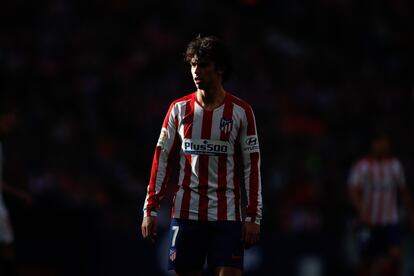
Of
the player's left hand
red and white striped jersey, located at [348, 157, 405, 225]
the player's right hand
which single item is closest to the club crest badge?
the player's left hand

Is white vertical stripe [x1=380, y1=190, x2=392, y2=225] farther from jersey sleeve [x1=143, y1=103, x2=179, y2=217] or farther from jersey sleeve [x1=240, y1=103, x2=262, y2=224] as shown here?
jersey sleeve [x1=143, y1=103, x2=179, y2=217]

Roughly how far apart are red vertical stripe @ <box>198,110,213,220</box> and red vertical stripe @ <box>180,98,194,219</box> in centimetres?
8

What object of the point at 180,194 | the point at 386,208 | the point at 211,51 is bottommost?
the point at 180,194

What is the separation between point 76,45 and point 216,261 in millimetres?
9769

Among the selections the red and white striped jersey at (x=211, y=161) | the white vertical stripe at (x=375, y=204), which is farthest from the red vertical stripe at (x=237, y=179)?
the white vertical stripe at (x=375, y=204)

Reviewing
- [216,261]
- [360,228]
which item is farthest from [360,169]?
[216,261]

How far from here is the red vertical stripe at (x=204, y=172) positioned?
5441 millimetres

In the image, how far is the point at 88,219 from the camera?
433 inches

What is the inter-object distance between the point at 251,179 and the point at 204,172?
29 centimetres

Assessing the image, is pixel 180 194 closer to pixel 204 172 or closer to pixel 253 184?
pixel 204 172

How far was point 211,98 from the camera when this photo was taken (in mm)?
5488

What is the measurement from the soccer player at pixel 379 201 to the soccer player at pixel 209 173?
16.2 feet

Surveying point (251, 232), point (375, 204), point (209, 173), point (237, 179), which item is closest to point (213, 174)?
point (209, 173)

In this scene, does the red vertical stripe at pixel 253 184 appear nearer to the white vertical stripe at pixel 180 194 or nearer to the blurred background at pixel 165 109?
the white vertical stripe at pixel 180 194
